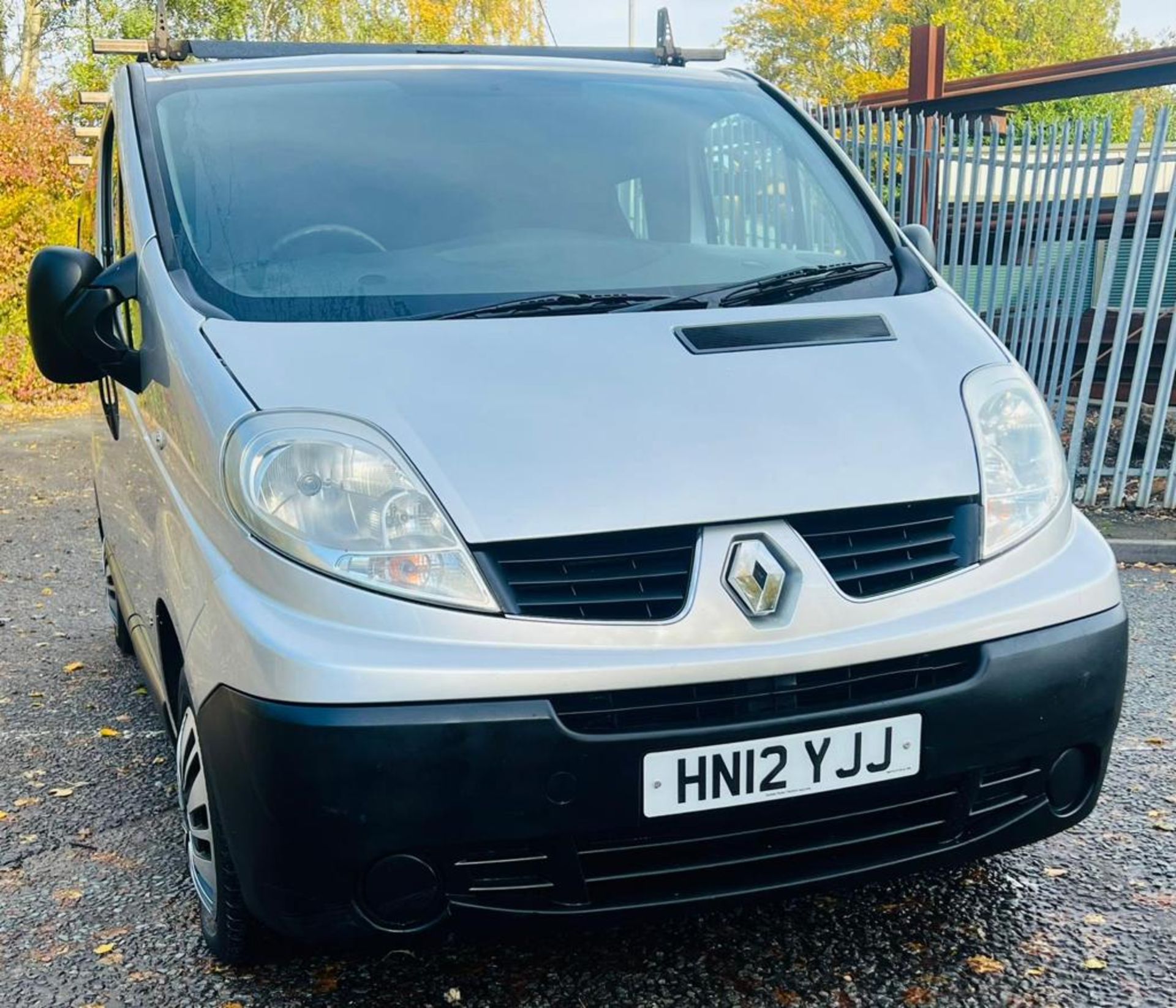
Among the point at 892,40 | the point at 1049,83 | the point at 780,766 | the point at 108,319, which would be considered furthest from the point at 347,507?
the point at 892,40

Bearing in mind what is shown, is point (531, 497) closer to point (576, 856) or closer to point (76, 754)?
point (576, 856)

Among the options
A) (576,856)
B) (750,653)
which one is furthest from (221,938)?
(750,653)

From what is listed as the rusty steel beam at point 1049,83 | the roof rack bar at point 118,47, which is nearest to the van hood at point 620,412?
the roof rack bar at point 118,47

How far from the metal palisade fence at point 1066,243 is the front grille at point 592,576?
555 cm

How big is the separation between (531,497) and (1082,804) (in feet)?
3.86

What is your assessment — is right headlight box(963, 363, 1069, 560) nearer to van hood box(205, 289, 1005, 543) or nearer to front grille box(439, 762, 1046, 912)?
van hood box(205, 289, 1005, 543)

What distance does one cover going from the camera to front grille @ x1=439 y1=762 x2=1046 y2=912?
2.05 meters

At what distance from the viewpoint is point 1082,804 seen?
2.38 meters

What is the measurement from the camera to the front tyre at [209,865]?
2.31 meters

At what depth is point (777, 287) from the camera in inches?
110

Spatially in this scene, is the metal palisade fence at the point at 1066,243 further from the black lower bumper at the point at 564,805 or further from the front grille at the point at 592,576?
the front grille at the point at 592,576

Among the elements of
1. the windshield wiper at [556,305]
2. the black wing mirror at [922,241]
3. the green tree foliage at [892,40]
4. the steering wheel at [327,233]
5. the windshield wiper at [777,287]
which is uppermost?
the steering wheel at [327,233]

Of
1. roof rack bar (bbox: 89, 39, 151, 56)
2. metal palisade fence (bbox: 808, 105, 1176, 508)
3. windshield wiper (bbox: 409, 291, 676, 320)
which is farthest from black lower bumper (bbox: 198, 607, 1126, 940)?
metal palisade fence (bbox: 808, 105, 1176, 508)

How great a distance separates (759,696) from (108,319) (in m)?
1.65
